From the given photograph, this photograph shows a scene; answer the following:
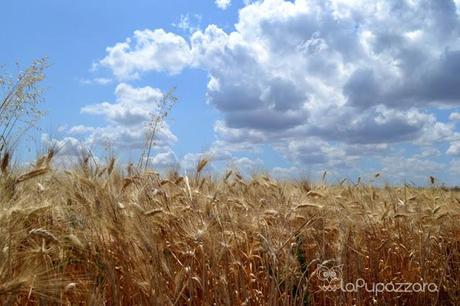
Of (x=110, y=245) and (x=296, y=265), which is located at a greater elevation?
(x=110, y=245)

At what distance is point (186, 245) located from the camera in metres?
3.06

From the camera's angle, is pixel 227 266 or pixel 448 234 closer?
pixel 227 266

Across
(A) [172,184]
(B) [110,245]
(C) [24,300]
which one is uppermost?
(A) [172,184]

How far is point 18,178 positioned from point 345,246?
2.46m

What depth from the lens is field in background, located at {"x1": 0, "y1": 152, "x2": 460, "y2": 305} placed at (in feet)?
7.93

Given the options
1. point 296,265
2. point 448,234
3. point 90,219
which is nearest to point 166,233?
point 90,219

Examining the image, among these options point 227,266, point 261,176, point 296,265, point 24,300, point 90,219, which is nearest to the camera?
point 24,300

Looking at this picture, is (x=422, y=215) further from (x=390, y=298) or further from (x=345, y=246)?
(x=345, y=246)

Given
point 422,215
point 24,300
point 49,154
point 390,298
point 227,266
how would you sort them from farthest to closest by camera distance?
1. point 422,215
2. point 390,298
3. point 49,154
4. point 227,266
5. point 24,300

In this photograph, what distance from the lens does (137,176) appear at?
404cm

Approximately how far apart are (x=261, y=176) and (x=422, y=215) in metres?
1.72

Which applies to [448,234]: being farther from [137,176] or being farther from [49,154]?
[49,154]

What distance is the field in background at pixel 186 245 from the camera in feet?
7.93

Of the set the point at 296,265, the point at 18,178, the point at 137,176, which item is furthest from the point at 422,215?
the point at 18,178
